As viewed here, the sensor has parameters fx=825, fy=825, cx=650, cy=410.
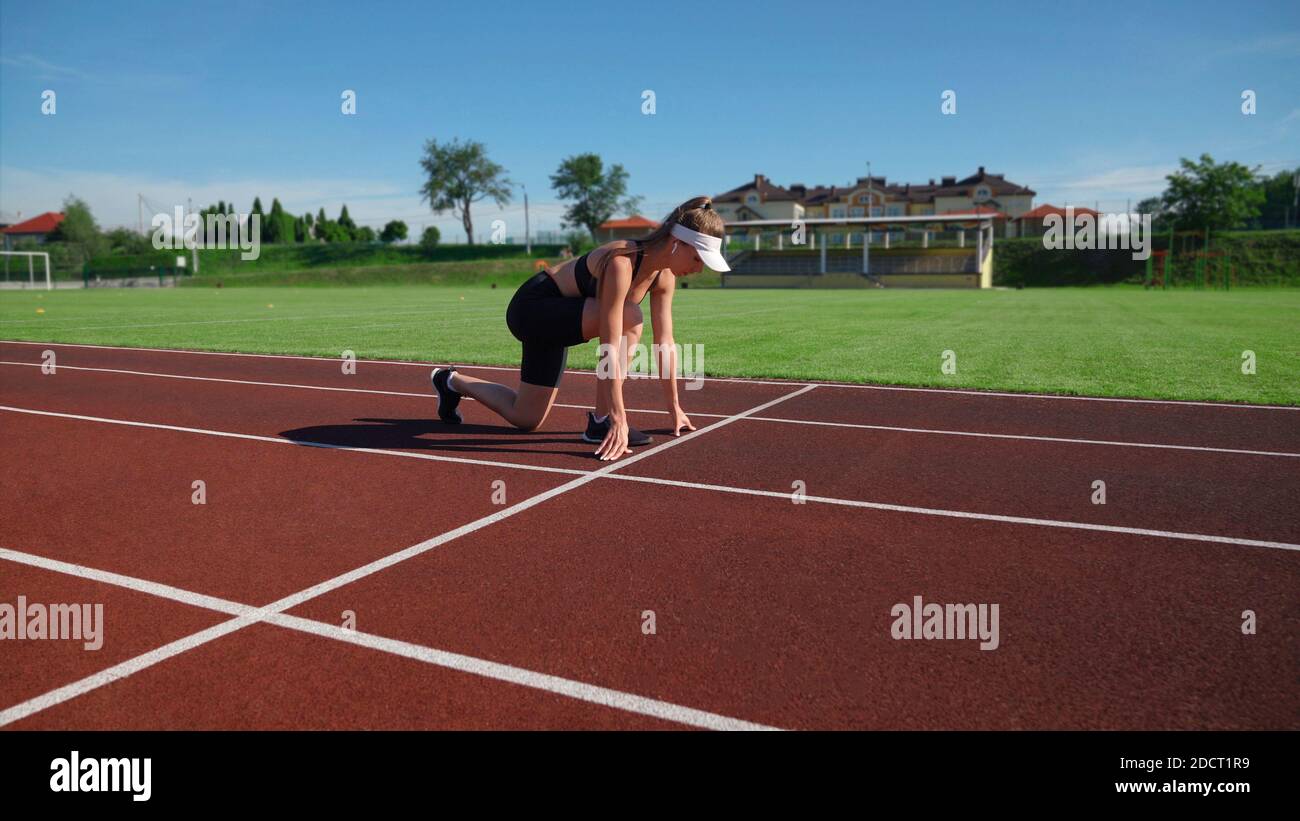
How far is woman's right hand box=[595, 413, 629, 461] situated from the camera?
662 cm

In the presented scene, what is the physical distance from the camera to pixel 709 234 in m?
6.22

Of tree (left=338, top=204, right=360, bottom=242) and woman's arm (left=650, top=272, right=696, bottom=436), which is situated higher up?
tree (left=338, top=204, right=360, bottom=242)

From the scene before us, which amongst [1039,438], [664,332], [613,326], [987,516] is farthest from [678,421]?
[1039,438]

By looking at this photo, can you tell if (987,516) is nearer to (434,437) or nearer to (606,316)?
(606,316)

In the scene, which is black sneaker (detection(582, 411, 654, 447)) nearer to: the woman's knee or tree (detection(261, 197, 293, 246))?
the woman's knee

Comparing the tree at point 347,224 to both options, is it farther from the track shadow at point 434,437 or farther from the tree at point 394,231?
the track shadow at point 434,437

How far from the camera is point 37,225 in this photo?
5128 inches

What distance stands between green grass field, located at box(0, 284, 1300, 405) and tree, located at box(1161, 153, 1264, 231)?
53.4 m

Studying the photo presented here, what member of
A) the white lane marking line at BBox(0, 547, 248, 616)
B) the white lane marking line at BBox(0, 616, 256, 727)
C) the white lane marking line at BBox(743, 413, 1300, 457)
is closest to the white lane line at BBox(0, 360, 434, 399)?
the white lane marking line at BBox(743, 413, 1300, 457)

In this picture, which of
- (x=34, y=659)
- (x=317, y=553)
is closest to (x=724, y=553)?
(x=317, y=553)

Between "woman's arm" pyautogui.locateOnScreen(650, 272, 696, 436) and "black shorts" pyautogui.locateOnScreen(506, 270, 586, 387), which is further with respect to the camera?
"woman's arm" pyautogui.locateOnScreen(650, 272, 696, 436)

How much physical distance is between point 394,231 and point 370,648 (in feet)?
416

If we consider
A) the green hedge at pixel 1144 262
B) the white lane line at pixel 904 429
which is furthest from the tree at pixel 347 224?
the white lane line at pixel 904 429
